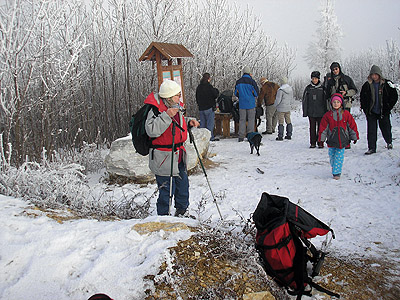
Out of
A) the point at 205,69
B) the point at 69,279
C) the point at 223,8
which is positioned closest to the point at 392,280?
the point at 69,279

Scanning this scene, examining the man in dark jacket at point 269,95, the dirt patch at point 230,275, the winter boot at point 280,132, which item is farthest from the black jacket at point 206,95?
the dirt patch at point 230,275

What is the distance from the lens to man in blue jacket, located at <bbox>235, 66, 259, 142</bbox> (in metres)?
9.66

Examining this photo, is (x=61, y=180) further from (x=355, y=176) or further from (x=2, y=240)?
(x=355, y=176)

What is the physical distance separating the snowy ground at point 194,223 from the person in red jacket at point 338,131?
44cm

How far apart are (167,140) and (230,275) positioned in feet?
5.92

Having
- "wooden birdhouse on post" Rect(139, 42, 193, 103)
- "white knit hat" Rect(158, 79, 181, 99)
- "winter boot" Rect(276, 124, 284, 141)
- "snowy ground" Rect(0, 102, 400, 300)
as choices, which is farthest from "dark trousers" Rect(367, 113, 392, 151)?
"white knit hat" Rect(158, 79, 181, 99)

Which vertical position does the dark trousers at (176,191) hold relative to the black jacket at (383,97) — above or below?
below

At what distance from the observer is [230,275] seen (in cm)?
247

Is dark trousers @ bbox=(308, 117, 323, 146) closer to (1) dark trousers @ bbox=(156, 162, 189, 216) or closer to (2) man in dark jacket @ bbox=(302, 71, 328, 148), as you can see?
(2) man in dark jacket @ bbox=(302, 71, 328, 148)

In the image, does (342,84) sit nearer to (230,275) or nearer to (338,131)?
(338,131)

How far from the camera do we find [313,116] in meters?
8.41

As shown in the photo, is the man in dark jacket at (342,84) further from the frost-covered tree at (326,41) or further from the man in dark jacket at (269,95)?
the frost-covered tree at (326,41)

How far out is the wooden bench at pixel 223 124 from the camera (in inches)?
430

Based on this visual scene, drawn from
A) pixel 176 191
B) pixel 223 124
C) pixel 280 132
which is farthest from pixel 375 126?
pixel 176 191
